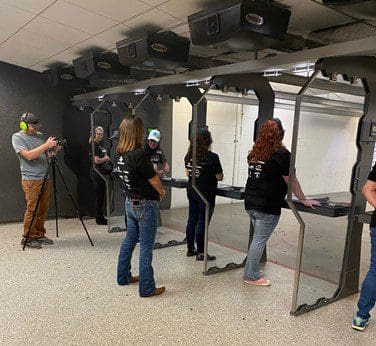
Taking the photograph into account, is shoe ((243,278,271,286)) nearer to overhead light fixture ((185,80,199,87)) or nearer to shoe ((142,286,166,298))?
shoe ((142,286,166,298))

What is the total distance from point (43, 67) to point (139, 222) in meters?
3.06

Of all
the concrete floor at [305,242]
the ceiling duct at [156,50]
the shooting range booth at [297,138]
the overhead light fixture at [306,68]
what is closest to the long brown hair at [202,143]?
the shooting range booth at [297,138]

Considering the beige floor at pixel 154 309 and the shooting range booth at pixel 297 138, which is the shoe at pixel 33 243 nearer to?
the beige floor at pixel 154 309

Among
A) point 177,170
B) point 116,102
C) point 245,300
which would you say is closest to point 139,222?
point 245,300

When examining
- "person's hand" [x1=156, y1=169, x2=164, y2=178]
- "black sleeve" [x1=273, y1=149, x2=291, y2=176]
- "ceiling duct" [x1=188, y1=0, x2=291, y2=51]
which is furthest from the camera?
"person's hand" [x1=156, y1=169, x2=164, y2=178]

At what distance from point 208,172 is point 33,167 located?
196 cm

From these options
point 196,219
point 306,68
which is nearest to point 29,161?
point 196,219

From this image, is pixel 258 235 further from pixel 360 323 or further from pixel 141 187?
pixel 141 187

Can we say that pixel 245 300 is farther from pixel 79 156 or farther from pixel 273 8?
pixel 79 156

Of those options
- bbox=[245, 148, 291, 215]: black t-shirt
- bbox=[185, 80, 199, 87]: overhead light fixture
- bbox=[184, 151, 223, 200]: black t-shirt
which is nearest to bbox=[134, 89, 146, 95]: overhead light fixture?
bbox=[185, 80, 199, 87]: overhead light fixture

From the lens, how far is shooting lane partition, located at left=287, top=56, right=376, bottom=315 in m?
2.15

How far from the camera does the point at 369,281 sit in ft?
6.84

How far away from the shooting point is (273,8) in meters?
2.00

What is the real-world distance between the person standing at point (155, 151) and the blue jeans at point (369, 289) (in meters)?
2.27
